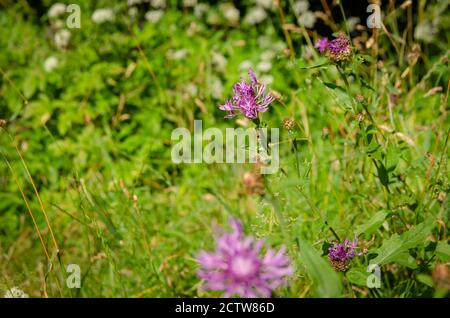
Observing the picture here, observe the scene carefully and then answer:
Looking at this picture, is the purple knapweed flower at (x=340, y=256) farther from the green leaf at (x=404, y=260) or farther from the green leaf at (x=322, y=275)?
the green leaf at (x=322, y=275)

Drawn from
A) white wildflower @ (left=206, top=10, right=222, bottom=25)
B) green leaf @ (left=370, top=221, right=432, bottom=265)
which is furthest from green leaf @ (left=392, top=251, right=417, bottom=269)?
white wildflower @ (left=206, top=10, right=222, bottom=25)

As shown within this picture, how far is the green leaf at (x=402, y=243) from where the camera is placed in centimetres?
79

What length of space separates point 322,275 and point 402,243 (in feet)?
1.05

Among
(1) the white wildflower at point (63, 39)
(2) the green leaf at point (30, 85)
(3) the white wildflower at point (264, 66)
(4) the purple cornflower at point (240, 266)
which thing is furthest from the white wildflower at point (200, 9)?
(4) the purple cornflower at point (240, 266)

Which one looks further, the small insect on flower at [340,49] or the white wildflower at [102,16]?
the white wildflower at [102,16]

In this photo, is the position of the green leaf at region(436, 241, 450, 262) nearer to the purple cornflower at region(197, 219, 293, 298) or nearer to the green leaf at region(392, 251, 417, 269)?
the green leaf at region(392, 251, 417, 269)

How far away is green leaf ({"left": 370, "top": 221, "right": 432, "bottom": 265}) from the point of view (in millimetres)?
792

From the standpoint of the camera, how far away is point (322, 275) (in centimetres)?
56

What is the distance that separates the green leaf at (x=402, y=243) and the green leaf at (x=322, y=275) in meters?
0.29

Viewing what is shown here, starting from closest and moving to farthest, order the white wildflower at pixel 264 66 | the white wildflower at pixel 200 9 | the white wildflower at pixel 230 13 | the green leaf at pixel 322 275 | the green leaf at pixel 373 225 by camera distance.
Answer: the green leaf at pixel 322 275 < the green leaf at pixel 373 225 < the white wildflower at pixel 264 66 < the white wildflower at pixel 230 13 < the white wildflower at pixel 200 9

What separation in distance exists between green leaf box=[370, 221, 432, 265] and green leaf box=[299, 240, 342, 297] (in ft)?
0.95

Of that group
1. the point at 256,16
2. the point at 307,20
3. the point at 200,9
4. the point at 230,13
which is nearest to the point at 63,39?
the point at 200,9

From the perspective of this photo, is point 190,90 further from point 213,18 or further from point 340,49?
point 340,49
